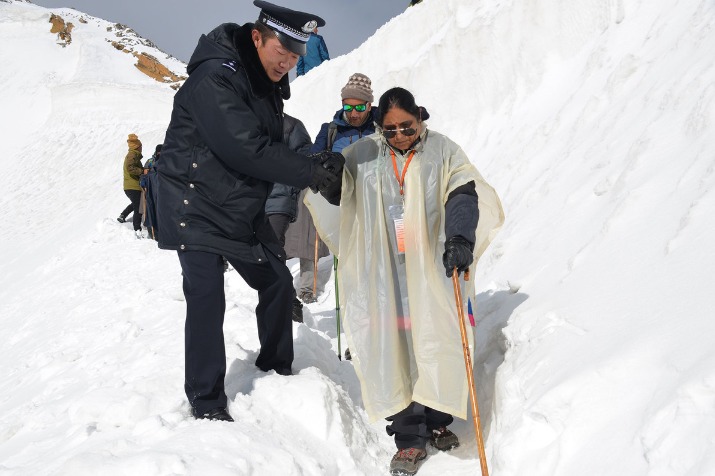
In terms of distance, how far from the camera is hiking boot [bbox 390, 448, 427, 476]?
2.89 m

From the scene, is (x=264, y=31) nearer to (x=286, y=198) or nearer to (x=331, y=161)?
(x=331, y=161)

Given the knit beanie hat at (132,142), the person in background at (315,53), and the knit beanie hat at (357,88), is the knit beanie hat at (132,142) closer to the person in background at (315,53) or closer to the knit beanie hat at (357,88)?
the person in background at (315,53)

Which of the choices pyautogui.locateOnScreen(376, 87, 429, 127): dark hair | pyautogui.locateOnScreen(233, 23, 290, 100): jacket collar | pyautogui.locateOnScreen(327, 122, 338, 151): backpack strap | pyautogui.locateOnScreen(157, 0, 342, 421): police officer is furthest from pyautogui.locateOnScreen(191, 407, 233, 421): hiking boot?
pyautogui.locateOnScreen(327, 122, 338, 151): backpack strap

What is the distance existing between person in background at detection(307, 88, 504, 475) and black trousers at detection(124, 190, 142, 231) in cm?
863

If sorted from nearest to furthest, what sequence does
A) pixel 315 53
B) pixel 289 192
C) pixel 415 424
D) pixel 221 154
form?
pixel 221 154
pixel 415 424
pixel 289 192
pixel 315 53

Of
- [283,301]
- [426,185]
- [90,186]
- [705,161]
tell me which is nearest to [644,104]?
[705,161]

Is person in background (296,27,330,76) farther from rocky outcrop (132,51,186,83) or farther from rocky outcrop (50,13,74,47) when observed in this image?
rocky outcrop (50,13,74,47)

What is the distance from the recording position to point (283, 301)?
10.6 ft

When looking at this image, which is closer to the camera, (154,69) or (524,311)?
(524,311)

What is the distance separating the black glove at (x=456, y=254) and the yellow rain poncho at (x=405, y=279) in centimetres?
22

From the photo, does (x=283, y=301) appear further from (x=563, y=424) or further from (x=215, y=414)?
(x=563, y=424)

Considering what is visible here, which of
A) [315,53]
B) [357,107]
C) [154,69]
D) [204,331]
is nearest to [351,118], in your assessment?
[357,107]

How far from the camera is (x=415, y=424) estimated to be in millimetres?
3068

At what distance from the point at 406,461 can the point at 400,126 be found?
165 cm
